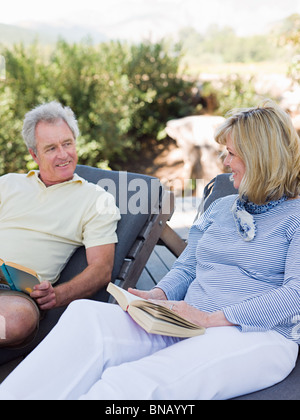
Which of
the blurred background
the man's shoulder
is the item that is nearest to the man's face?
the man's shoulder

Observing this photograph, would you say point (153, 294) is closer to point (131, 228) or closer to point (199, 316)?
point (199, 316)

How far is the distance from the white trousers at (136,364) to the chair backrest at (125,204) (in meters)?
0.80

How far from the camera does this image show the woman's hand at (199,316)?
159 cm

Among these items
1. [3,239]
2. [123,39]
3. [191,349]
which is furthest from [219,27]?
[191,349]

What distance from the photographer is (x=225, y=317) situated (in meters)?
1.59

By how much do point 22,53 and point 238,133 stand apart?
5509 millimetres

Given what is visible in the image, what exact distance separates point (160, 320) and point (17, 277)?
0.78m

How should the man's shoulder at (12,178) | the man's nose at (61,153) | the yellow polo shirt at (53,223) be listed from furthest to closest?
1. the man's shoulder at (12,178)
2. the man's nose at (61,153)
3. the yellow polo shirt at (53,223)

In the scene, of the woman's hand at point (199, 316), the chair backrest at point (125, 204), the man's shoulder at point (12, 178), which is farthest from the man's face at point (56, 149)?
the woman's hand at point (199, 316)

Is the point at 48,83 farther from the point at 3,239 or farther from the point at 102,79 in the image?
the point at 3,239

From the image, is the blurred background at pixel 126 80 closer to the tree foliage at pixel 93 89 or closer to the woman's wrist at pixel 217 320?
the tree foliage at pixel 93 89

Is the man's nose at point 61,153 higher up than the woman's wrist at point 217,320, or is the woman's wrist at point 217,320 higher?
the man's nose at point 61,153

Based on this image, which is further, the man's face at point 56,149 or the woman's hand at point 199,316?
the man's face at point 56,149

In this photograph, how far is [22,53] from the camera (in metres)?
6.45
